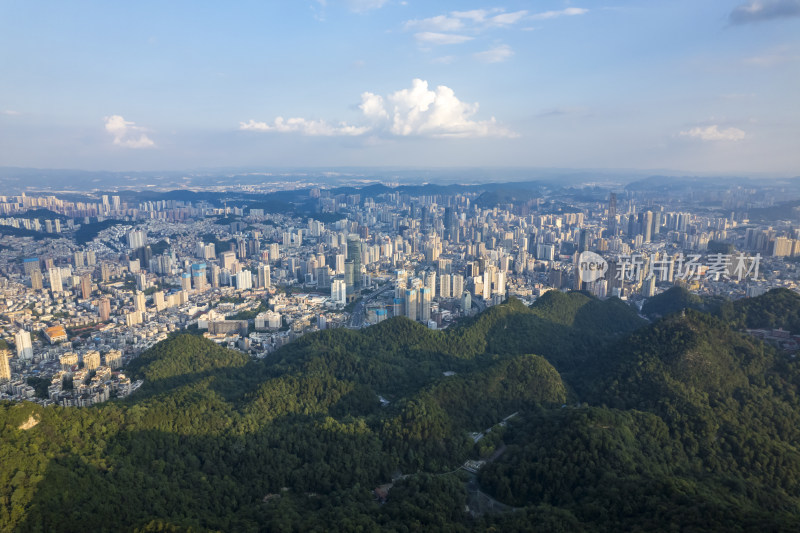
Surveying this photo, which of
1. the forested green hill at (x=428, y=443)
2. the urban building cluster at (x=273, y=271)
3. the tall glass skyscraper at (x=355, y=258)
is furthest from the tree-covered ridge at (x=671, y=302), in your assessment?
the tall glass skyscraper at (x=355, y=258)

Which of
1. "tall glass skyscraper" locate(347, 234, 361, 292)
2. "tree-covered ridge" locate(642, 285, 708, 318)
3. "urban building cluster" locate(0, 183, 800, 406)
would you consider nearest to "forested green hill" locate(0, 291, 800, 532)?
"urban building cluster" locate(0, 183, 800, 406)

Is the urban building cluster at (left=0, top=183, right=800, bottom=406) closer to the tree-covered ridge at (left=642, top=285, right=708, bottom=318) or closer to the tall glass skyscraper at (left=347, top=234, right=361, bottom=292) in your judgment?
the tall glass skyscraper at (left=347, top=234, right=361, bottom=292)

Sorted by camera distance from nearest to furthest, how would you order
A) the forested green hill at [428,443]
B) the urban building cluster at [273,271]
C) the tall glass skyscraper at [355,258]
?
1. the forested green hill at [428,443]
2. the urban building cluster at [273,271]
3. the tall glass skyscraper at [355,258]

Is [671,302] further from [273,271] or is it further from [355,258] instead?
[273,271]

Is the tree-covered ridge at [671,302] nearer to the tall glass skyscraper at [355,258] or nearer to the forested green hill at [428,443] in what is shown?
the forested green hill at [428,443]

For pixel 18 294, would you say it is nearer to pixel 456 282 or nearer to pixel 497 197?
pixel 456 282

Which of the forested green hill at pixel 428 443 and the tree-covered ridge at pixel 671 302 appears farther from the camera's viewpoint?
the tree-covered ridge at pixel 671 302

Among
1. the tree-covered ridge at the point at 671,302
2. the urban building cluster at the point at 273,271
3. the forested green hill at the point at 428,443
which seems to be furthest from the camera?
the tree-covered ridge at the point at 671,302

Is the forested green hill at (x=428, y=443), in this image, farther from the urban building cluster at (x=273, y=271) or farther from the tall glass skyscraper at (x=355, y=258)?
the tall glass skyscraper at (x=355, y=258)
